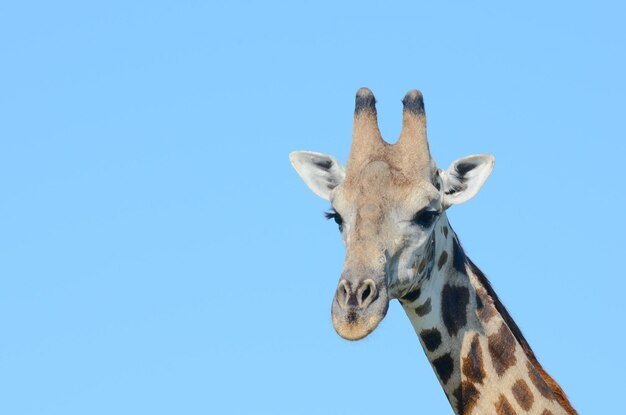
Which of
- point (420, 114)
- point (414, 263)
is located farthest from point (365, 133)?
point (414, 263)

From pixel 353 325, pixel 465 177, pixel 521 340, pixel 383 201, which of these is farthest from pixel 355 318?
pixel 465 177

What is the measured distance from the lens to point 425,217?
14.1 m

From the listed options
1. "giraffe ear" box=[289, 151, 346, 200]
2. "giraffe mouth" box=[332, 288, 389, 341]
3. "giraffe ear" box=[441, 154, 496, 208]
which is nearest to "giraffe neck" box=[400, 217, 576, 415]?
"giraffe ear" box=[441, 154, 496, 208]

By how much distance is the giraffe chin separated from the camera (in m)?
12.8

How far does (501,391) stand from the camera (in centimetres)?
1384

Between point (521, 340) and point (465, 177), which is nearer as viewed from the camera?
point (521, 340)

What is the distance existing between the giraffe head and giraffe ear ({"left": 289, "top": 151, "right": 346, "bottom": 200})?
1cm

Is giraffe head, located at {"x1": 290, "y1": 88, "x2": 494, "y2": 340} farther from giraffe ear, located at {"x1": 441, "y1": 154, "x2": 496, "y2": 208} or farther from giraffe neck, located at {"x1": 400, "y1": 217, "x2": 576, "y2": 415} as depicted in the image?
giraffe neck, located at {"x1": 400, "y1": 217, "x2": 576, "y2": 415}

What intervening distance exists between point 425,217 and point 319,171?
1712 millimetres

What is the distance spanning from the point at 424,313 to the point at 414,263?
52cm

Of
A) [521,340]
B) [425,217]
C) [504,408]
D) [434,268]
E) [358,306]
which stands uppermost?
[425,217]

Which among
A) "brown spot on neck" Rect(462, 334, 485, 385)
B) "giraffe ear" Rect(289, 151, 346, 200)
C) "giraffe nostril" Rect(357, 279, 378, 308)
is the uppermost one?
"giraffe ear" Rect(289, 151, 346, 200)

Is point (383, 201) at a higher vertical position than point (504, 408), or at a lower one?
higher

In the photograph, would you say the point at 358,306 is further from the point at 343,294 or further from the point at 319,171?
the point at 319,171
